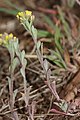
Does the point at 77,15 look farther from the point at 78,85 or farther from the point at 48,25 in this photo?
the point at 78,85

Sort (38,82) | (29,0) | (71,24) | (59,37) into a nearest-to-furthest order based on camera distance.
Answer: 1. (38,82)
2. (59,37)
3. (71,24)
4. (29,0)


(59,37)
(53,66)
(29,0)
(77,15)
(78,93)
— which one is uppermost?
(29,0)

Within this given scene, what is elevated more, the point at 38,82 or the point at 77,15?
the point at 77,15

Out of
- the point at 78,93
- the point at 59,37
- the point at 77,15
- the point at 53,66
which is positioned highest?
the point at 77,15

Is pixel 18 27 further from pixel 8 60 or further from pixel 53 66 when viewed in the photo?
pixel 53 66

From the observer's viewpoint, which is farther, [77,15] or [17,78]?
[77,15]

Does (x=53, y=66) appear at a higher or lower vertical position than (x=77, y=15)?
lower

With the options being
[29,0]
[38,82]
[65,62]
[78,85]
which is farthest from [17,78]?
[29,0]

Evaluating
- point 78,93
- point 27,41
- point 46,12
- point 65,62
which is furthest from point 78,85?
point 46,12

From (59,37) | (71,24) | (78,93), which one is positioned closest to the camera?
(78,93)
